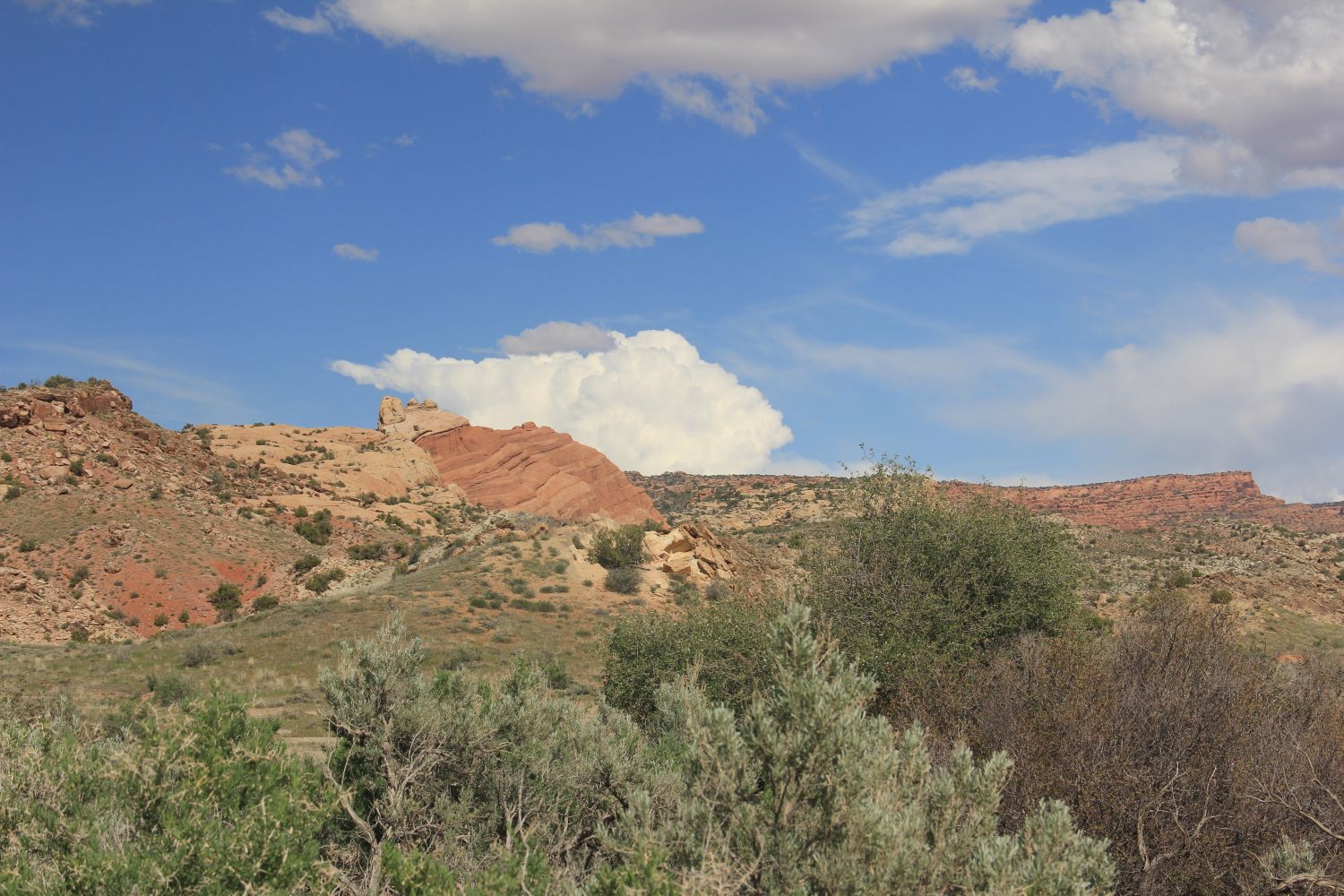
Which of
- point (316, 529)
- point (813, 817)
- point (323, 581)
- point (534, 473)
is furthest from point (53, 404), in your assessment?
point (813, 817)

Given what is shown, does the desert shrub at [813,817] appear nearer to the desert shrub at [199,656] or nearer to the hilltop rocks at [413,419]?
the desert shrub at [199,656]

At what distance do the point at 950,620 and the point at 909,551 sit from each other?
242 centimetres

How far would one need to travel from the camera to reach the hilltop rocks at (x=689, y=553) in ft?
158

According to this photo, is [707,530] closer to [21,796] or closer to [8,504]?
[8,504]

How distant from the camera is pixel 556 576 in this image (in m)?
45.7

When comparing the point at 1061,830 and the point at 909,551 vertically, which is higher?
the point at 909,551

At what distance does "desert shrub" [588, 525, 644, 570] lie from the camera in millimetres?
47938

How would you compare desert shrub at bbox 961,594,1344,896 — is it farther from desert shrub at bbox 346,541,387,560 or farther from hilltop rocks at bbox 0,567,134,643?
desert shrub at bbox 346,541,387,560

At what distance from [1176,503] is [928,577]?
11334 centimetres

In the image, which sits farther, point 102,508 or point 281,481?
point 281,481

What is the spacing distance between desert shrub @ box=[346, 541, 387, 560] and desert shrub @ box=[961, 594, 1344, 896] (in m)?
49.4

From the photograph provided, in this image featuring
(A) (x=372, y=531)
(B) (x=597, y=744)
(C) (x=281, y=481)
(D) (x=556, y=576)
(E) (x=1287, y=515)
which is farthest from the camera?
(E) (x=1287, y=515)

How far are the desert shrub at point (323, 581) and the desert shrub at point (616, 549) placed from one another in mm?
14682

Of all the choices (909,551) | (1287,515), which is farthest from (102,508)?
(1287,515)
